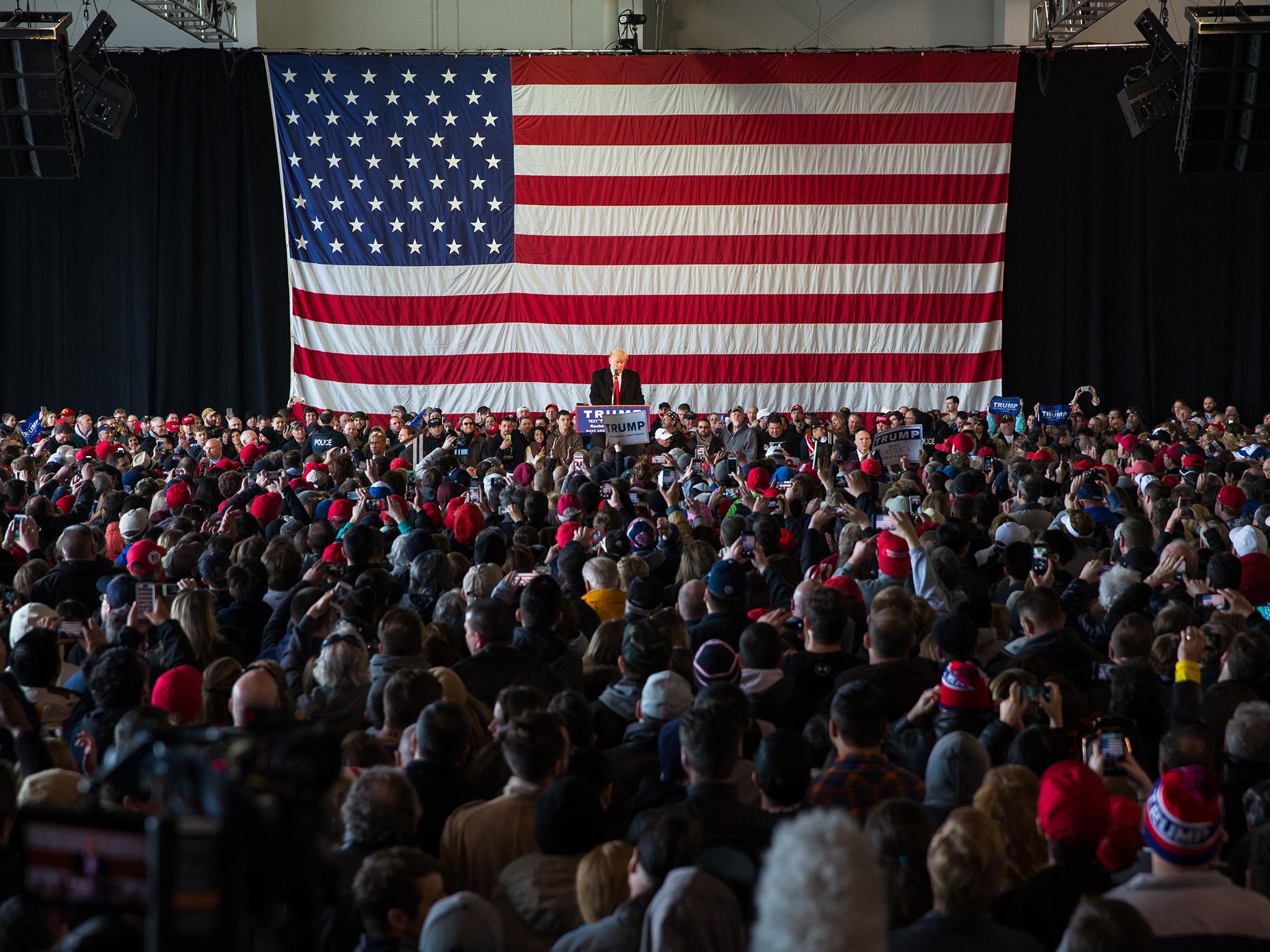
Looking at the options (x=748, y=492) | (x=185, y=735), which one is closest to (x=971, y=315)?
(x=748, y=492)

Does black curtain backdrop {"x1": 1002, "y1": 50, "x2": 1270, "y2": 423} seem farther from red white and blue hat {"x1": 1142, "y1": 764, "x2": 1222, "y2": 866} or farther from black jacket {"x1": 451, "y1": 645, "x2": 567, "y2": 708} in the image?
red white and blue hat {"x1": 1142, "y1": 764, "x2": 1222, "y2": 866}

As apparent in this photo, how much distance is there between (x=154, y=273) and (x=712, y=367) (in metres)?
10.2

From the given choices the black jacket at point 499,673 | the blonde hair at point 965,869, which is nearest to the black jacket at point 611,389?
the black jacket at point 499,673

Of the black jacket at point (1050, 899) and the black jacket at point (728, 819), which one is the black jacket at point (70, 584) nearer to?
the black jacket at point (728, 819)

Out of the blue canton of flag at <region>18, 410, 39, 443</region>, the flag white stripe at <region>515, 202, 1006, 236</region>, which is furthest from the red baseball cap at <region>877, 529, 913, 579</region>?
the flag white stripe at <region>515, 202, 1006, 236</region>

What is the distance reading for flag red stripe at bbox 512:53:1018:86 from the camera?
2080cm

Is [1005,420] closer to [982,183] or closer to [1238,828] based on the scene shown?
[982,183]

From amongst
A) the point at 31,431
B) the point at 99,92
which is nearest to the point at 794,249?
the point at 99,92

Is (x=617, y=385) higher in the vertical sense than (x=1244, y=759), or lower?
lower

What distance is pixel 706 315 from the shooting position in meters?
21.5

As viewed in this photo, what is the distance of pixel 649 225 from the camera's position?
21.3 m

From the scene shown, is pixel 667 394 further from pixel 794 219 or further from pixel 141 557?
pixel 141 557

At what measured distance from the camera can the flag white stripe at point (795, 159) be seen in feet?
68.8

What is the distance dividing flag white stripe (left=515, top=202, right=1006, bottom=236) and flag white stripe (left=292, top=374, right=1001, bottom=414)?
8.41 ft
